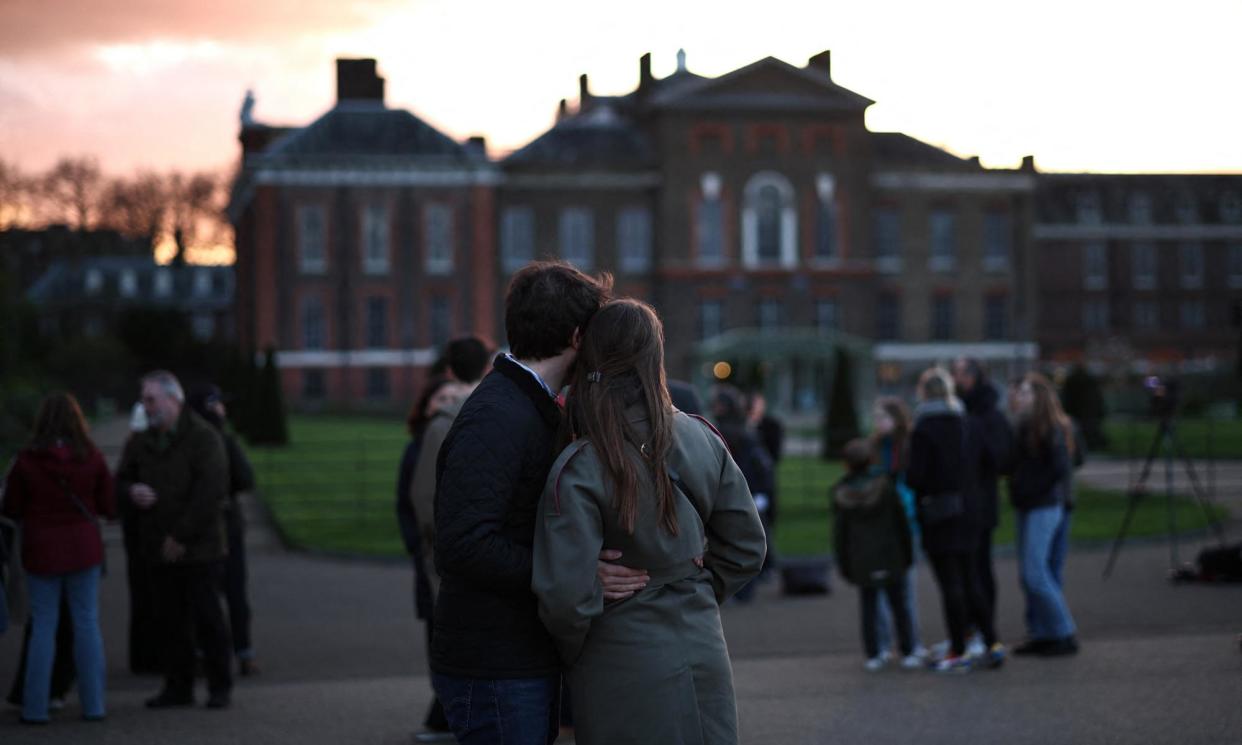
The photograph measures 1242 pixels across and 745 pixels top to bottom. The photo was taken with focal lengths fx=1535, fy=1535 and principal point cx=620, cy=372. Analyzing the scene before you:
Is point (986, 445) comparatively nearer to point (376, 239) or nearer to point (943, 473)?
point (943, 473)

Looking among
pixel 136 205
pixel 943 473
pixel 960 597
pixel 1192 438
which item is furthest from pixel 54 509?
pixel 136 205

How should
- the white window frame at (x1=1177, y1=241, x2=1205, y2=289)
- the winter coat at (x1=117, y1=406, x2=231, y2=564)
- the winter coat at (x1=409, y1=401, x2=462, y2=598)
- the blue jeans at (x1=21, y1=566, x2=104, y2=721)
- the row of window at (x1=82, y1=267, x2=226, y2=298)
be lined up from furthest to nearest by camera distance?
the row of window at (x1=82, y1=267, x2=226, y2=298) → the white window frame at (x1=1177, y1=241, x2=1205, y2=289) → the winter coat at (x1=117, y1=406, x2=231, y2=564) → the blue jeans at (x1=21, y1=566, x2=104, y2=721) → the winter coat at (x1=409, y1=401, x2=462, y2=598)

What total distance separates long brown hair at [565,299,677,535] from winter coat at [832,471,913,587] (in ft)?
17.5

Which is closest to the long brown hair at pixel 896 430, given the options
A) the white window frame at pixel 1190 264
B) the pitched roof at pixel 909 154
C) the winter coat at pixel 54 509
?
the winter coat at pixel 54 509

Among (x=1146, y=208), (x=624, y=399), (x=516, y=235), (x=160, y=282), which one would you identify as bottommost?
(x=624, y=399)

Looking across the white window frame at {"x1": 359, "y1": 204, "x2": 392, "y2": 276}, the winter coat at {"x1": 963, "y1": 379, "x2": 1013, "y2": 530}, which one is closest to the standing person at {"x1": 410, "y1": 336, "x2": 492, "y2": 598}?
the winter coat at {"x1": 963, "y1": 379, "x2": 1013, "y2": 530}

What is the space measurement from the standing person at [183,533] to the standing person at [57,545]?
0.26 m

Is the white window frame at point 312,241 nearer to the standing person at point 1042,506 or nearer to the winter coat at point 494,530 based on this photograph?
the standing person at point 1042,506

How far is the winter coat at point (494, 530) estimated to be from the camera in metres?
3.85

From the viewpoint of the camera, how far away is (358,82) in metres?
52.9

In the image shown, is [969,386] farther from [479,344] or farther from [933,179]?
[933,179]

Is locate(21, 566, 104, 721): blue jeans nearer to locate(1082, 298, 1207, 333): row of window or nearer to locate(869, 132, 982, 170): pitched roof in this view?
locate(869, 132, 982, 170): pitched roof

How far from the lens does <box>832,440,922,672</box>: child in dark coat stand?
356 inches

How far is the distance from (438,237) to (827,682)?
45.8m
